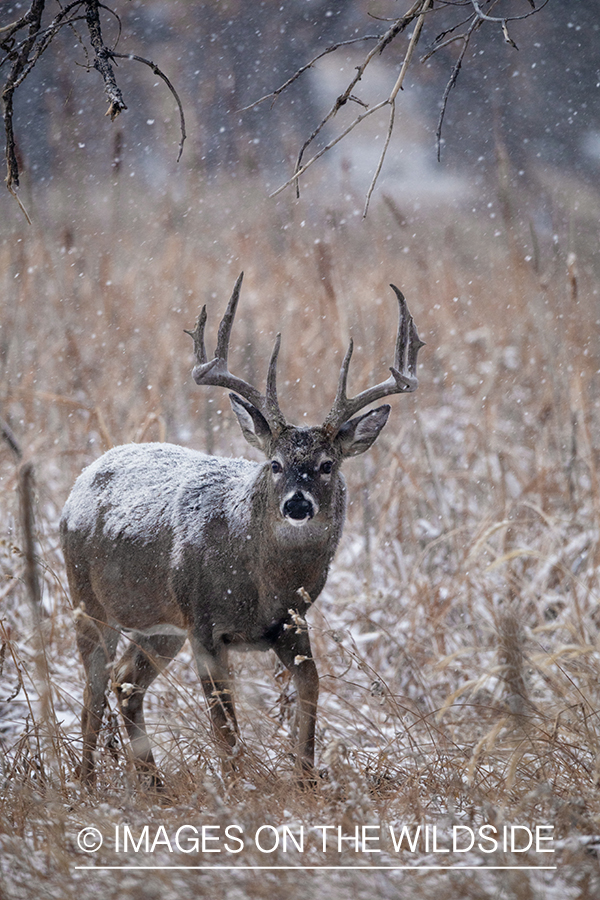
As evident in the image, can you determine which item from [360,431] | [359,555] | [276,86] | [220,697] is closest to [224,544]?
[220,697]

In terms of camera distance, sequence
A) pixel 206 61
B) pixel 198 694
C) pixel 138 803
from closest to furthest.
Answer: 1. pixel 138 803
2. pixel 198 694
3. pixel 206 61

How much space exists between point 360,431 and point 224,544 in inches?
30.4

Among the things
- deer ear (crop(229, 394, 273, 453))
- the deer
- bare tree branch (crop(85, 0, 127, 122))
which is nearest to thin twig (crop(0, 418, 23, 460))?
the deer

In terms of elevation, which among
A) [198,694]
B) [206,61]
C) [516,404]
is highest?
[206,61]

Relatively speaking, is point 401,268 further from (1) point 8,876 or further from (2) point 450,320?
(1) point 8,876

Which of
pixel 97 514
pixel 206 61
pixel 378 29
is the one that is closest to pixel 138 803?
pixel 97 514

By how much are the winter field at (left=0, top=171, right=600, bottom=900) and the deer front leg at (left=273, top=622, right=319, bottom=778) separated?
98mm

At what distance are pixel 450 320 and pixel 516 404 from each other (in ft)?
3.53

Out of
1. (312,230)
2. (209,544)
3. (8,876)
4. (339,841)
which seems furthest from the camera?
(312,230)

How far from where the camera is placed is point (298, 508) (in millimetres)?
3396

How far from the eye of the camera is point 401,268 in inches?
393

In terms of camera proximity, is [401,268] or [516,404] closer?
[516,404]

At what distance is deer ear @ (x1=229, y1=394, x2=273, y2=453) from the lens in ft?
12.4

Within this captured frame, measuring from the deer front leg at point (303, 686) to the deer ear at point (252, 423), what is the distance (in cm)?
81
